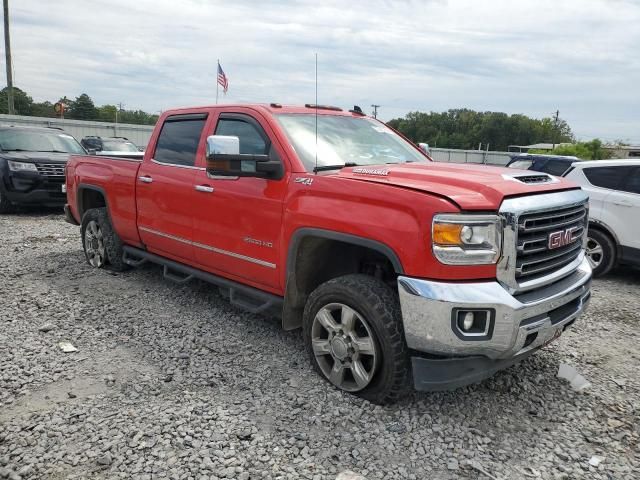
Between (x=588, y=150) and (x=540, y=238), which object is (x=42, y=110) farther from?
(x=540, y=238)

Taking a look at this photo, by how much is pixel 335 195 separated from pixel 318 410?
1.34 metres

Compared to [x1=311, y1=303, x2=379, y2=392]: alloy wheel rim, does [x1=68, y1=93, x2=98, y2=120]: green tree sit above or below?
above

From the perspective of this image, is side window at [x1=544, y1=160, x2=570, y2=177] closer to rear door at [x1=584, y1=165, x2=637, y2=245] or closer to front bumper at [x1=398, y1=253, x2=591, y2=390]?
rear door at [x1=584, y1=165, x2=637, y2=245]

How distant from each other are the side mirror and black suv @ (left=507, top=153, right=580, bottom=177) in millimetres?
7820

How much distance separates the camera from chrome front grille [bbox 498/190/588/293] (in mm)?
2822

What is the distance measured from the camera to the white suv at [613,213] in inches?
255

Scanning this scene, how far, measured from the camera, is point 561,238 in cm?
321

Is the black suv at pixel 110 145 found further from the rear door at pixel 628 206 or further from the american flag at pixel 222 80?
the rear door at pixel 628 206

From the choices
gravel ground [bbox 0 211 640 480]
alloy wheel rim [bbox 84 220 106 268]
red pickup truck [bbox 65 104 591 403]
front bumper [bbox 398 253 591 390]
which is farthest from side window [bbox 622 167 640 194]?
alloy wheel rim [bbox 84 220 106 268]

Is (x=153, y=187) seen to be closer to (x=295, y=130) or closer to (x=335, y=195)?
(x=295, y=130)

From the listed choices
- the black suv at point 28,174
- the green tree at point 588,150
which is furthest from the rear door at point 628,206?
the green tree at point 588,150

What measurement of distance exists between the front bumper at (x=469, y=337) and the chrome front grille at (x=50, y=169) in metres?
9.16

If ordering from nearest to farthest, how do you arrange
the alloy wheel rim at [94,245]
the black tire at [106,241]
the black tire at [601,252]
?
the black tire at [106,241], the alloy wheel rim at [94,245], the black tire at [601,252]

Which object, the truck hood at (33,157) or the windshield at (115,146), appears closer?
the truck hood at (33,157)
